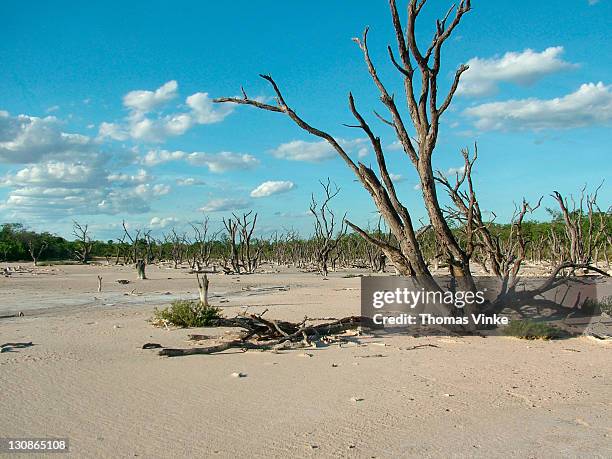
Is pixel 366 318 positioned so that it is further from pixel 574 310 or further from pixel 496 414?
pixel 496 414

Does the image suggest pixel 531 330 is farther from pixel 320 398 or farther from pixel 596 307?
pixel 320 398

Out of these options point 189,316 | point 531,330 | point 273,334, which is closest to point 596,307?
point 531,330

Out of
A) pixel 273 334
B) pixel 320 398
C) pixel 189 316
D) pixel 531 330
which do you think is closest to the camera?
pixel 320 398

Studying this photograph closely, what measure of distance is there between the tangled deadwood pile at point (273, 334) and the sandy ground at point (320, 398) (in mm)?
257

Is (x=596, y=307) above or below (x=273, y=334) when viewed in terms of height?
above

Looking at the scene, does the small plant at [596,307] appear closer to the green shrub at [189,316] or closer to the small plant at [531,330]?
the small plant at [531,330]

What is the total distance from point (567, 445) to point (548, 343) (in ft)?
18.6

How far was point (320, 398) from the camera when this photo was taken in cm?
674

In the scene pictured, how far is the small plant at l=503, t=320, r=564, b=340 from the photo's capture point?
1079 centimetres

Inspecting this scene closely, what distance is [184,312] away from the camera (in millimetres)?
12805

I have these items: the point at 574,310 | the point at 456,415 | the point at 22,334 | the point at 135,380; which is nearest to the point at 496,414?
Result: the point at 456,415

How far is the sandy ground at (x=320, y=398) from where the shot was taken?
206 inches

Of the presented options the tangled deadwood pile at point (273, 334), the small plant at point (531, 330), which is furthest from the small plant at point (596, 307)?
the tangled deadwood pile at point (273, 334)

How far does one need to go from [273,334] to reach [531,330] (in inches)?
191
